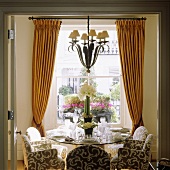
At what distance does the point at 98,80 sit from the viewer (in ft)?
22.5

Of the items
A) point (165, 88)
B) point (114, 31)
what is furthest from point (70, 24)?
point (165, 88)

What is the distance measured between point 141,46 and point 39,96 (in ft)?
7.09

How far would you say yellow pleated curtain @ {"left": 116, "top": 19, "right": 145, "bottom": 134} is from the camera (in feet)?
21.1

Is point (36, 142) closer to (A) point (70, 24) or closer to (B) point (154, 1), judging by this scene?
(A) point (70, 24)

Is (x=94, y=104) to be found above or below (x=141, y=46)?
below

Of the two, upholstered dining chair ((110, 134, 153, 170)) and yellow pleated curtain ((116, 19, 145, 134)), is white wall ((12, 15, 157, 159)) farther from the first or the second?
upholstered dining chair ((110, 134, 153, 170))

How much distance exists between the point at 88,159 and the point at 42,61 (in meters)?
3.05

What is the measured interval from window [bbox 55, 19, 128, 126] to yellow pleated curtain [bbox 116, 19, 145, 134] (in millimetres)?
337

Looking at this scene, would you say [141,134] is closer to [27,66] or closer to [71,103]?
[71,103]

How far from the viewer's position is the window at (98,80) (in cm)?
680

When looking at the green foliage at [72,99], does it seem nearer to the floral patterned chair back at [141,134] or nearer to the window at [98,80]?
the window at [98,80]

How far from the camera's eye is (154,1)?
3396 mm

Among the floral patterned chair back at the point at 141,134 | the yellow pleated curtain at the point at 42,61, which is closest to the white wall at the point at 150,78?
the floral patterned chair back at the point at 141,134

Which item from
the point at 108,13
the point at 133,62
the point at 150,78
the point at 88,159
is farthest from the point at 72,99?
the point at 108,13
